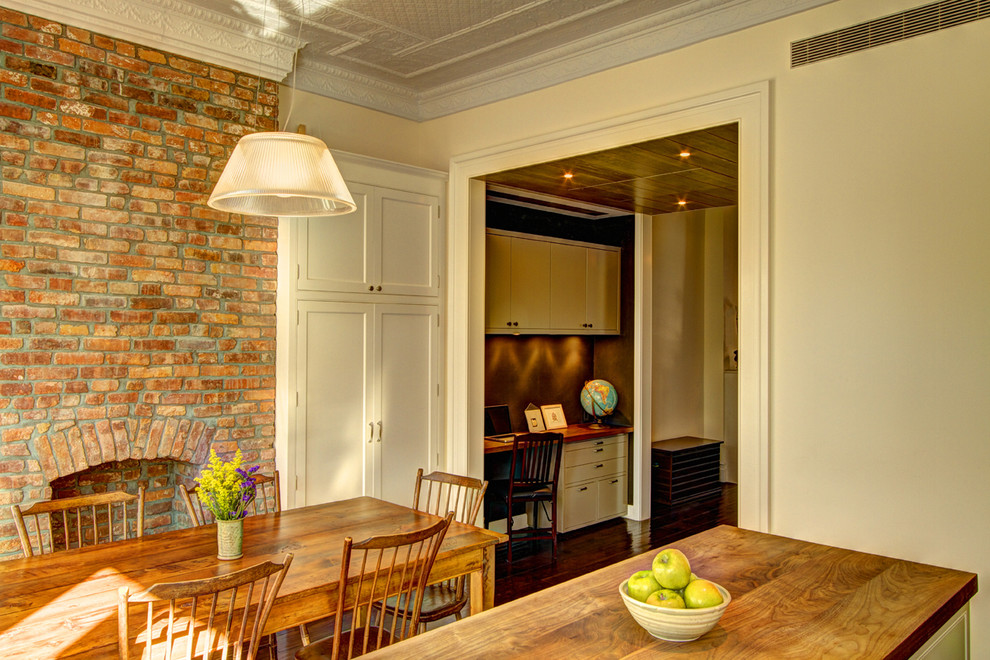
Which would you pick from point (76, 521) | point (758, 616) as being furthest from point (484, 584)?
point (76, 521)

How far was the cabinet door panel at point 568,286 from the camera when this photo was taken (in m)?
6.14

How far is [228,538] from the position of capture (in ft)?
8.05

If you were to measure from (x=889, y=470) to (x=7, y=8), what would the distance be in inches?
164

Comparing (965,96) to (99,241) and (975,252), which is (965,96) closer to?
(975,252)

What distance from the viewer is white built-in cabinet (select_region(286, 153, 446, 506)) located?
13.2 ft

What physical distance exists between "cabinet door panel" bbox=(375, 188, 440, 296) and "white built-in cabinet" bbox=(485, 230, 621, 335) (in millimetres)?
1002

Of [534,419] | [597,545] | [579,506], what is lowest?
[597,545]

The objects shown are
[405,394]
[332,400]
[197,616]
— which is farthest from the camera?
[405,394]

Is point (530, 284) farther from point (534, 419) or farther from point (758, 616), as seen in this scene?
point (758, 616)

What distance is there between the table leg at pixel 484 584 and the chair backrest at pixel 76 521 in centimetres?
131

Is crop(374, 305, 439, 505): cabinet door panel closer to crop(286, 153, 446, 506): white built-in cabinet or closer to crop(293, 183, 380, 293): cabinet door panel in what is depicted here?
crop(286, 153, 446, 506): white built-in cabinet

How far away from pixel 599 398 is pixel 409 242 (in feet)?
8.75

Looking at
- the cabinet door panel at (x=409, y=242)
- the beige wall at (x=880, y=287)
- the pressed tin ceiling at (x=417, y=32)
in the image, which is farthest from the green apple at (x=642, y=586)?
the cabinet door panel at (x=409, y=242)

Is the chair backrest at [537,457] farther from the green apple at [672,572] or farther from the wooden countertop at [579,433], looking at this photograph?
the green apple at [672,572]
